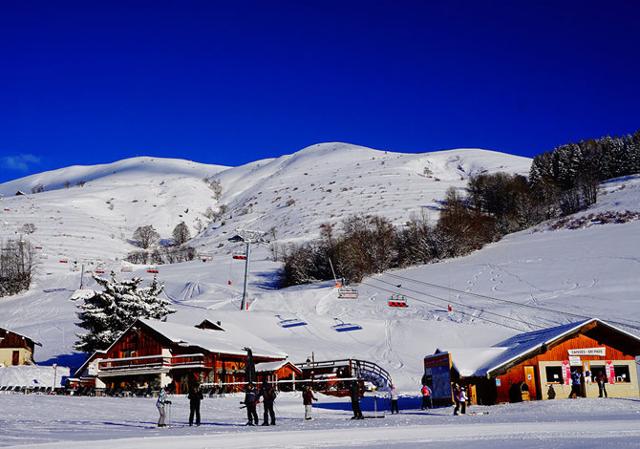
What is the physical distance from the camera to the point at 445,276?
6631cm

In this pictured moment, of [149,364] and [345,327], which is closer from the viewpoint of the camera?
[149,364]

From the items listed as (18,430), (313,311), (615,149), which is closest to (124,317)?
(313,311)

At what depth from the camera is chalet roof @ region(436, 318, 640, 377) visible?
29812 millimetres

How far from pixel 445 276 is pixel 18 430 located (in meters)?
51.9

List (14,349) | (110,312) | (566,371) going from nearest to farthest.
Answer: (566,371), (110,312), (14,349)

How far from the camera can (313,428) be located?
64.3ft

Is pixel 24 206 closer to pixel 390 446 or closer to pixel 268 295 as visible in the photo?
pixel 268 295

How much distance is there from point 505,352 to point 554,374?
2246 millimetres

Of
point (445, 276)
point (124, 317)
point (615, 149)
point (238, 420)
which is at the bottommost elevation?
point (238, 420)

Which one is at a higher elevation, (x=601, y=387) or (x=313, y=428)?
(x=601, y=387)

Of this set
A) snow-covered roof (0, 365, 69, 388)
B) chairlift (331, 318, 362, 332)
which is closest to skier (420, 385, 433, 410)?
chairlift (331, 318, 362, 332)

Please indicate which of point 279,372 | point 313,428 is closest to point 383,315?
point 279,372

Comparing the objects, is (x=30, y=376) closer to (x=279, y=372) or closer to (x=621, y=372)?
(x=279, y=372)

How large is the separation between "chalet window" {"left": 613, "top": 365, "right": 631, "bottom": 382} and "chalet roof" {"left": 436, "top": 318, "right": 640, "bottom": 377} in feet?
4.45
